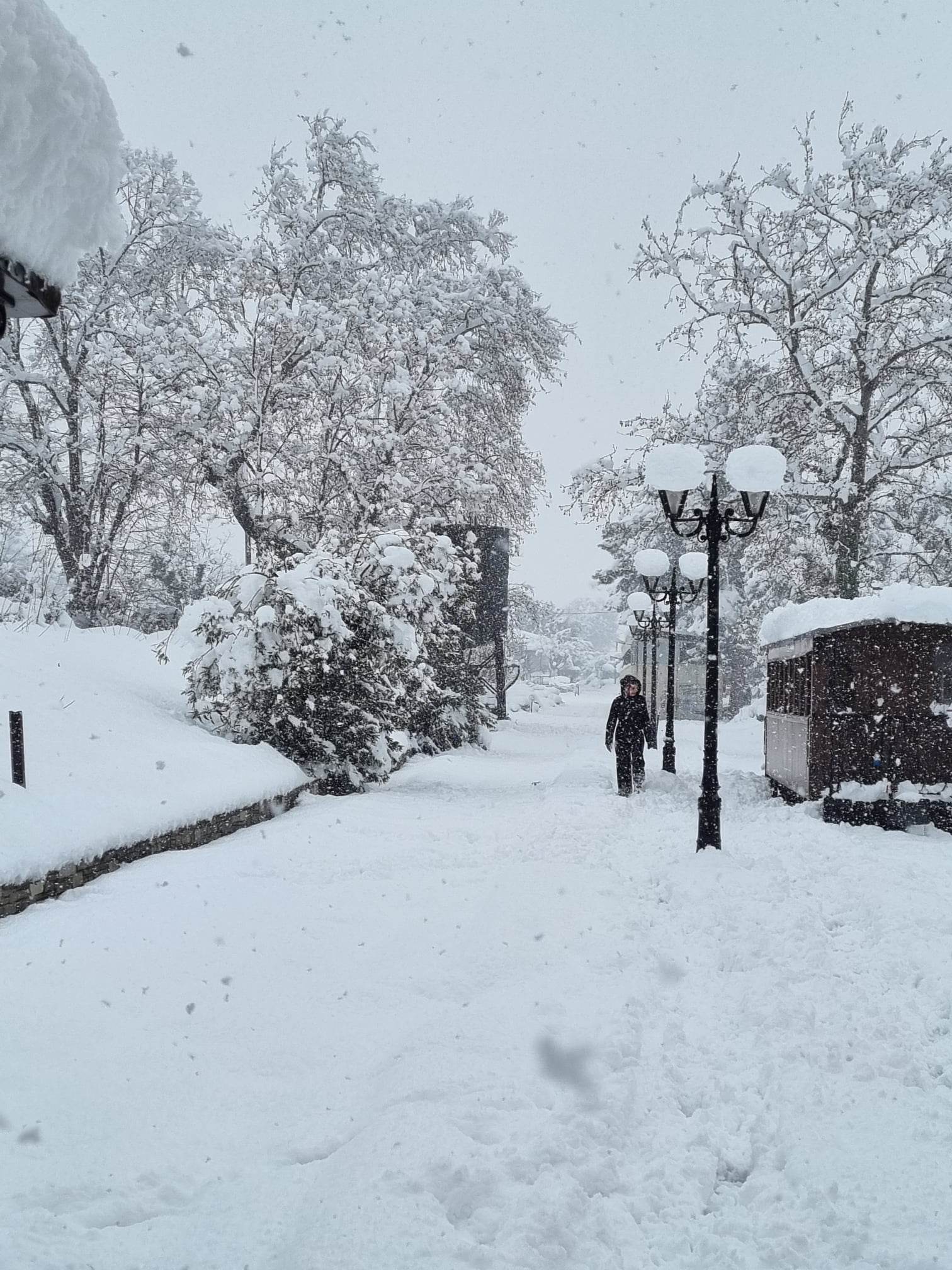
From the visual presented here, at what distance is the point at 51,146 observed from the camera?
7.73 ft

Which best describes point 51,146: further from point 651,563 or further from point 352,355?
point 352,355

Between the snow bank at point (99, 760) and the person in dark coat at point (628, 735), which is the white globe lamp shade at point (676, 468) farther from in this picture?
the snow bank at point (99, 760)

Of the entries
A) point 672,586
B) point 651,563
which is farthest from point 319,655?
point 672,586

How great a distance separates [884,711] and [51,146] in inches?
437

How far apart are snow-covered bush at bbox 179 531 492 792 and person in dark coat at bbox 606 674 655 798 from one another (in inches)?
129

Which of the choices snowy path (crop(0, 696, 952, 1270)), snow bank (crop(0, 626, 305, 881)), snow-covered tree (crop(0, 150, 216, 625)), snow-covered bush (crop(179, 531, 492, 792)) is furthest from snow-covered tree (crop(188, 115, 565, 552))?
snowy path (crop(0, 696, 952, 1270))

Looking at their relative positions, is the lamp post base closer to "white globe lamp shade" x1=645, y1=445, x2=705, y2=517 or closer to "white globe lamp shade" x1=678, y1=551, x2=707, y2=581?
"white globe lamp shade" x1=645, y1=445, x2=705, y2=517

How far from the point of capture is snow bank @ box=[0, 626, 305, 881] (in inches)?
241

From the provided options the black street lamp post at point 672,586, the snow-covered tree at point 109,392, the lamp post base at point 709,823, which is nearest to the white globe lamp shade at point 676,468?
the lamp post base at point 709,823

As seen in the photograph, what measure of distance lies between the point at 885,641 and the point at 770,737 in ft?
12.8

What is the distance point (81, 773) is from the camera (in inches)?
299

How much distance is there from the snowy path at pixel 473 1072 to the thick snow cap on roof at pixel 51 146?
9.93 feet

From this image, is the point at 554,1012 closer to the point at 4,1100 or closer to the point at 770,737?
the point at 4,1100

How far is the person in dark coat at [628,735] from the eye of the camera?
13.1m
